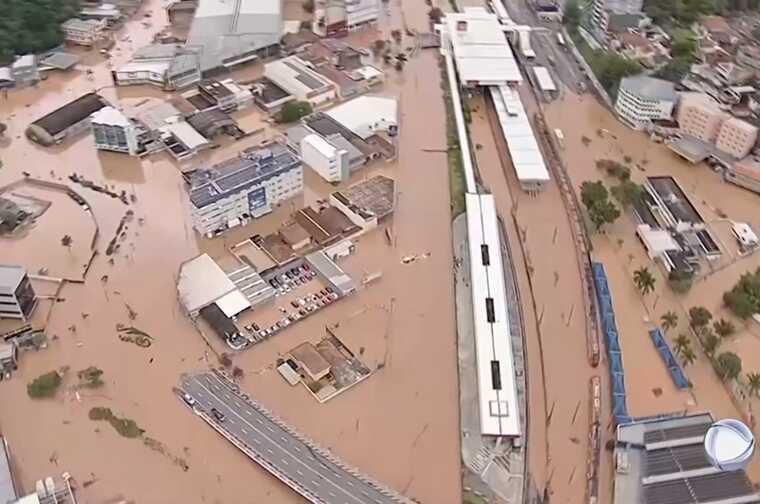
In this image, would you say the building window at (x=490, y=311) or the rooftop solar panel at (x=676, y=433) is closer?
the rooftop solar panel at (x=676, y=433)

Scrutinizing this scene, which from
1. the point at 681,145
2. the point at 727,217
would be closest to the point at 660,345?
the point at 727,217

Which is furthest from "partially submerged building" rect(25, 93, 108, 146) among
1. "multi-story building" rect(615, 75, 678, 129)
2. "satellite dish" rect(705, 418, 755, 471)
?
"satellite dish" rect(705, 418, 755, 471)

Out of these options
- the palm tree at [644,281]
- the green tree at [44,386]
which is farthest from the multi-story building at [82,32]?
the palm tree at [644,281]

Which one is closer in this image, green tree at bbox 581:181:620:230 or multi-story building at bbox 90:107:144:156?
green tree at bbox 581:181:620:230

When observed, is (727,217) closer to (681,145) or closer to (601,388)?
(681,145)

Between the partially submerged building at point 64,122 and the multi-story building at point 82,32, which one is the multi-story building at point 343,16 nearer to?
the multi-story building at point 82,32

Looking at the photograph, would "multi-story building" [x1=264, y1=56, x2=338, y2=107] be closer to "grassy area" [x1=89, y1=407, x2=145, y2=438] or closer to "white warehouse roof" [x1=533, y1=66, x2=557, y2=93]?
"white warehouse roof" [x1=533, y1=66, x2=557, y2=93]
